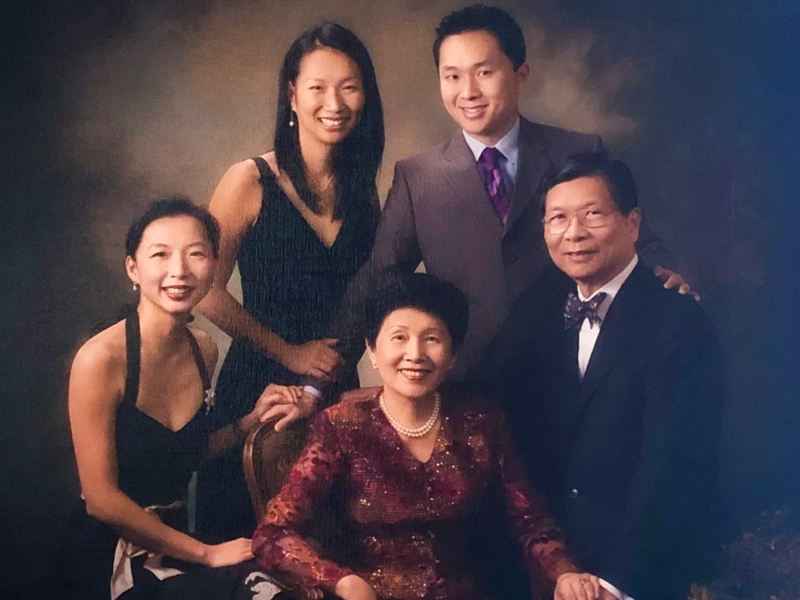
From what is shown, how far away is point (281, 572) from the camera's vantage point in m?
2.88

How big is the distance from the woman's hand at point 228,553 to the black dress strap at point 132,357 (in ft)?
1.78

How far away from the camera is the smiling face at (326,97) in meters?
3.10

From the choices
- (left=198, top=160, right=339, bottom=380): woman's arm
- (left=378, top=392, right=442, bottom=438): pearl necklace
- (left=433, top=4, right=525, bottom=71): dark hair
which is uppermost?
(left=433, top=4, right=525, bottom=71): dark hair

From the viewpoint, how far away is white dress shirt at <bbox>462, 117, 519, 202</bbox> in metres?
3.13

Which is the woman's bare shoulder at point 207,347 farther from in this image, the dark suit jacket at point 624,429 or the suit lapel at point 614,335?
the suit lapel at point 614,335

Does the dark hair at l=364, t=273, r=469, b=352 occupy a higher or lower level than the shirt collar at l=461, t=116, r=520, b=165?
lower

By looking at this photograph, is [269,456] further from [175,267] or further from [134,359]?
[175,267]

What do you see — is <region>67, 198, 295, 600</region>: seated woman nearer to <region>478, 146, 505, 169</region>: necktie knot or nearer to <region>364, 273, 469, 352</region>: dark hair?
<region>364, 273, 469, 352</region>: dark hair

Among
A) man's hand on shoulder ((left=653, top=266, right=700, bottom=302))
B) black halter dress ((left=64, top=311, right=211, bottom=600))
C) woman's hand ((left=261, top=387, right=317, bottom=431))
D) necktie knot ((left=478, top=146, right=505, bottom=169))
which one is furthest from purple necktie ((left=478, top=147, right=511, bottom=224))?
black halter dress ((left=64, top=311, right=211, bottom=600))

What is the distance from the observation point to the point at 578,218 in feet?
10.1

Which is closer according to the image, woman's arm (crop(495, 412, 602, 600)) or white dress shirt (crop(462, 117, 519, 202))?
woman's arm (crop(495, 412, 602, 600))

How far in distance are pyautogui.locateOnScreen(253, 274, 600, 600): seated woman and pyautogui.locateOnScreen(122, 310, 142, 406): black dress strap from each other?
0.59 m

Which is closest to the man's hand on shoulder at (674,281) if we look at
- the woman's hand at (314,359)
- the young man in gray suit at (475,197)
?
the young man in gray suit at (475,197)

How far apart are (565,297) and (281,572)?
1282mm
